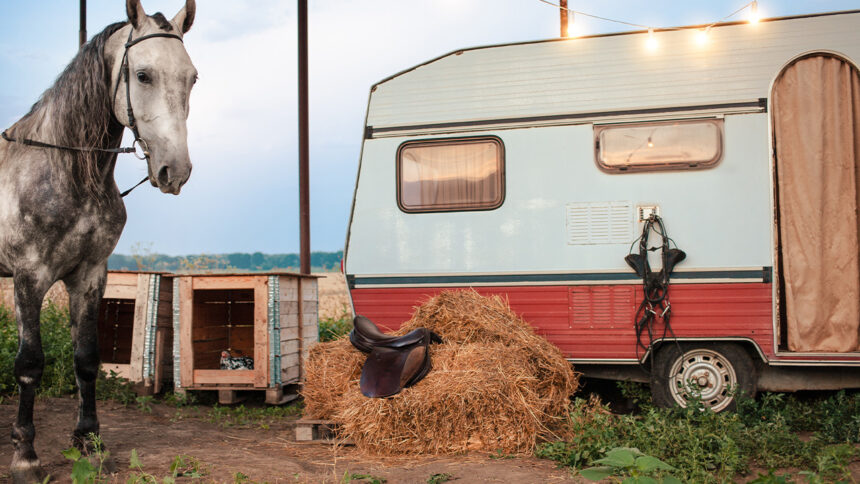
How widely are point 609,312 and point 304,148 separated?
21.3 feet

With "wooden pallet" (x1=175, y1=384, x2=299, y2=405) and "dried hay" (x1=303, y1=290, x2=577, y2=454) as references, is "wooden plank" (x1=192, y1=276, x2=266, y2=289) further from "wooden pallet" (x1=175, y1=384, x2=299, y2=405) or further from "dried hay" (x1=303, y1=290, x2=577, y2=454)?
"dried hay" (x1=303, y1=290, x2=577, y2=454)

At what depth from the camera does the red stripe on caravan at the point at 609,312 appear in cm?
588

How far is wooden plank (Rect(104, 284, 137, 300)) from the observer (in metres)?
7.55

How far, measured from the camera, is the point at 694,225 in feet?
19.8

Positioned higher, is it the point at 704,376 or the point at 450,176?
the point at 450,176

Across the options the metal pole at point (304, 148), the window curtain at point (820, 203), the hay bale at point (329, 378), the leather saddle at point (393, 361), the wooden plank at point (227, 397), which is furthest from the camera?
the metal pole at point (304, 148)

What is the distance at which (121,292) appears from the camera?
7613 mm

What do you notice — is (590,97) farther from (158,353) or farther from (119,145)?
(158,353)

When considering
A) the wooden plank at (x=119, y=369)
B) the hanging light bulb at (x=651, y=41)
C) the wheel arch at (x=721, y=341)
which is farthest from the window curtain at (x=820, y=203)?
the wooden plank at (x=119, y=369)

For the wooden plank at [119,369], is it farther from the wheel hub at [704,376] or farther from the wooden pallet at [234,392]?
→ the wheel hub at [704,376]

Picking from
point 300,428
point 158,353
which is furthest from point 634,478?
point 158,353

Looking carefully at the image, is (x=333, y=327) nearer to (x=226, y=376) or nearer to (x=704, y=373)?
(x=226, y=376)

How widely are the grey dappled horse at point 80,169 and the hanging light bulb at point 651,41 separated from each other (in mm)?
4056

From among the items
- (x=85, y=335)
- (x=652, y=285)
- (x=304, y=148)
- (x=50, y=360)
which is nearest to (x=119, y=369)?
(x=50, y=360)
